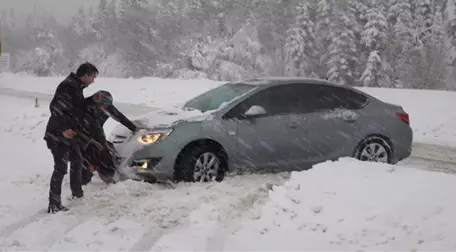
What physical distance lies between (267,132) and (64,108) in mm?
2828

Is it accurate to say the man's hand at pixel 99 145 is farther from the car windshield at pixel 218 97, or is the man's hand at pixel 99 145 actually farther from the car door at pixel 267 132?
the car door at pixel 267 132

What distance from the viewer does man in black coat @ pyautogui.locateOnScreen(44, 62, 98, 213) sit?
567 cm

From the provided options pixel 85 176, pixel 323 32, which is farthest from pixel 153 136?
pixel 323 32

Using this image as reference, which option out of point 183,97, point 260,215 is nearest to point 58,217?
point 260,215

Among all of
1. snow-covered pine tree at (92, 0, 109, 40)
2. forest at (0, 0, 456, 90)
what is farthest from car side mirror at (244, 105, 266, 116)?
snow-covered pine tree at (92, 0, 109, 40)

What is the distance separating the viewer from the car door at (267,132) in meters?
6.95

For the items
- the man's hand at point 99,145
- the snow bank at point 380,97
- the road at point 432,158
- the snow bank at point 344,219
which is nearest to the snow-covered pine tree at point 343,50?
the snow bank at point 380,97

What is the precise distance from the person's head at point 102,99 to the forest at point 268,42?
36.2m

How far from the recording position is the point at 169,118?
6.86 metres

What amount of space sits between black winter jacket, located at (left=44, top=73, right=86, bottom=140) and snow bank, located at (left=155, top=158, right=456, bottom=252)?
6.02 feet

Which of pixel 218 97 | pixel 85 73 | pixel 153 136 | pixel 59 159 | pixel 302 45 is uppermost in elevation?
pixel 302 45

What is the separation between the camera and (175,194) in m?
6.09

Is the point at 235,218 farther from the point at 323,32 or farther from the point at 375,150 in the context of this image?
the point at 323,32

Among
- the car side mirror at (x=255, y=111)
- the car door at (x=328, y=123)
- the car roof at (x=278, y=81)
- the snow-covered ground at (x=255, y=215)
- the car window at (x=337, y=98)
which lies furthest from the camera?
the car window at (x=337, y=98)
